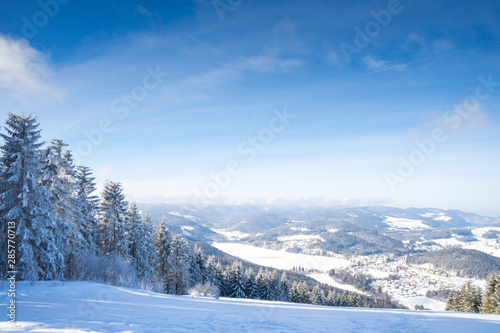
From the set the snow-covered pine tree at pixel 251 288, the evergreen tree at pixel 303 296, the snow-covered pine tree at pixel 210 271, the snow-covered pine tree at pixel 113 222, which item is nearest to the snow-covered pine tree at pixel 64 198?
the snow-covered pine tree at pixel 113 222

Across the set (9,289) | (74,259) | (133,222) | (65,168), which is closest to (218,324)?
(9,289)

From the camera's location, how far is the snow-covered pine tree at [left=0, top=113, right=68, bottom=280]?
14484mm

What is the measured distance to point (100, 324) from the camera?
6000mm

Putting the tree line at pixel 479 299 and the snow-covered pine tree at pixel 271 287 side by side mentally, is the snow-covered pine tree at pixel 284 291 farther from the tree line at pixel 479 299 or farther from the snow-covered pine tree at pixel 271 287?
the tree line at pixel 479 299

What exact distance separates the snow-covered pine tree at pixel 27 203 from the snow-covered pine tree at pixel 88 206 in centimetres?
611

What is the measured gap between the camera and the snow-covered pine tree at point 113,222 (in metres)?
24.5

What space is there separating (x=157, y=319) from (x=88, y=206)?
2123 centimetres

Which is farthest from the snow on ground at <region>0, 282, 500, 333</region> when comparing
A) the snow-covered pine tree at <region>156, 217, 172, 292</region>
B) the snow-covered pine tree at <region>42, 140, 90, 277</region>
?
the snow-covered pine tree at <region>156, 217, 172, 292</region>

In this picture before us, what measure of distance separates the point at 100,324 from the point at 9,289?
5.72 meters

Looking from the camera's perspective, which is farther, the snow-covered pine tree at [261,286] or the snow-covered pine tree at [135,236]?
the snow-covered pine tree at [261,286]

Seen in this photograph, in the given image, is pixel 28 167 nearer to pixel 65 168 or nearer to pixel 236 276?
pixel 65 168

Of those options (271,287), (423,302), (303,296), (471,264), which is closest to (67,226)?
(271,287)

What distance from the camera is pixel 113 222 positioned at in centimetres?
2445

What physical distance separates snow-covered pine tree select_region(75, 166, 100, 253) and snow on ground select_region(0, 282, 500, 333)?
45.2ft
